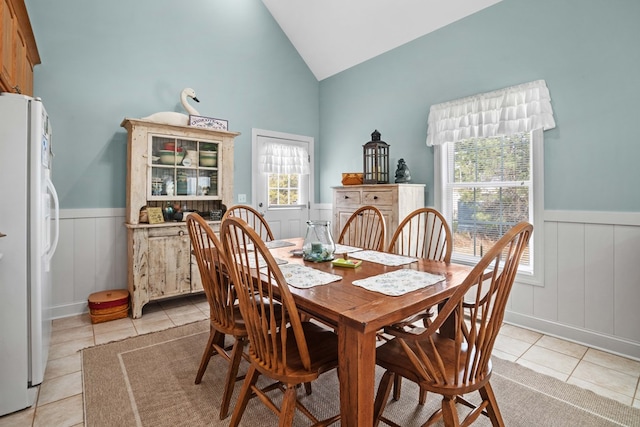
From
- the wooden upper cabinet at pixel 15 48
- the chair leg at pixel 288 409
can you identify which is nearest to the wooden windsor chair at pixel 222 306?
the chair leg at pixel 288 409

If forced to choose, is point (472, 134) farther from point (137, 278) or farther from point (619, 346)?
point (137, 278)

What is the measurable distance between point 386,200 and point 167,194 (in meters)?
2.22

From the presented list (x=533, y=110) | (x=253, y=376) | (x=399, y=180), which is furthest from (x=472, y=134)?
(x=253, y=376)

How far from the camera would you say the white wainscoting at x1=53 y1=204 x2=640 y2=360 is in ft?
7.81

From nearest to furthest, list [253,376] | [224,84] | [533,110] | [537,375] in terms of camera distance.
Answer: [253,376] < [537,375] < [533,110] < [224,84]

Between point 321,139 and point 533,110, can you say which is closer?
point 533,110

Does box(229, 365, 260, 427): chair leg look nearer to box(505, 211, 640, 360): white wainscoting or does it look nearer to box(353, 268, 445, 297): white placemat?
box(353, 268, 445, 297): white placemat

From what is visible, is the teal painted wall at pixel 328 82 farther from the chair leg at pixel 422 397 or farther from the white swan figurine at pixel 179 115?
the chair leg at pixel 422 397

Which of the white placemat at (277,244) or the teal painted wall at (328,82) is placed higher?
the teal painted wall at (328,82)

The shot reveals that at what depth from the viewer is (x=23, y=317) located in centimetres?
175

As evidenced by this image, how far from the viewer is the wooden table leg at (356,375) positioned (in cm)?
Answer: 110

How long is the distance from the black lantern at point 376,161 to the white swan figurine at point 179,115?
1.92m

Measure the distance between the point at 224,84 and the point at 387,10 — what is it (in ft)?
6.64

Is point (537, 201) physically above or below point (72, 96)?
below
